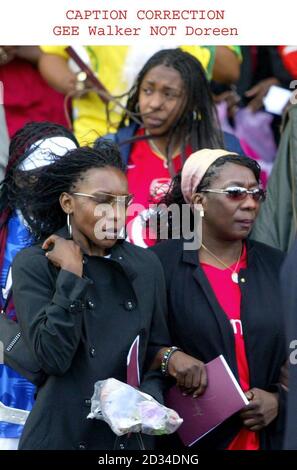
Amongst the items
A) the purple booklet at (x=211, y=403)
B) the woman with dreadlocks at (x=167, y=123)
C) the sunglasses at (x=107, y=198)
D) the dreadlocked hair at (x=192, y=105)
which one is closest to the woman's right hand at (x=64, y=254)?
the sunglasses at (x=107, y=198)

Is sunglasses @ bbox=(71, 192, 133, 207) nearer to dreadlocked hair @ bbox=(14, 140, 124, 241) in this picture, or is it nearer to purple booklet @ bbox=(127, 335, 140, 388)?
dreadlocked hair @ bbox=(14, 140, 124, 241)

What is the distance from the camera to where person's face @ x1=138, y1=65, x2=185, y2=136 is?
239 inches

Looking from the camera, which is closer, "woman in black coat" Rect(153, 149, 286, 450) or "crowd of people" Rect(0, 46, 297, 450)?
"crowd of people" Rect(0, 46, 297, 450)

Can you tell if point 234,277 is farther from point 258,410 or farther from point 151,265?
point 258,410

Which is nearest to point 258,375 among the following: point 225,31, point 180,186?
point 180,186

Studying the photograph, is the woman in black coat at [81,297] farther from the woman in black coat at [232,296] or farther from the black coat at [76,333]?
the woman in black coat at [232,296]

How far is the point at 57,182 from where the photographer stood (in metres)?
4.84

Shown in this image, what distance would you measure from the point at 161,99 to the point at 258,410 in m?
1.95

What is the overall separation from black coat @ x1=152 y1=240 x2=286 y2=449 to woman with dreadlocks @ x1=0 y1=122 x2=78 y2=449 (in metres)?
0.67

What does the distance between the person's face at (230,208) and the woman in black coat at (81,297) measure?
1.26 ft

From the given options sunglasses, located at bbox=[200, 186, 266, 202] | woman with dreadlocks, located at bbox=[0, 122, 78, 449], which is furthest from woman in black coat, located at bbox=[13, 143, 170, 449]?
sunglasses, located at bbox=[200, 186, 266, 202]

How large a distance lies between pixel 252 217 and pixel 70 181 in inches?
32.8

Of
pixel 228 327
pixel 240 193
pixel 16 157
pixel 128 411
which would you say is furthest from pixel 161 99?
pixel 128 411

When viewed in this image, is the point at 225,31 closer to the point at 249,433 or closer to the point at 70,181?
the point at 70,181
